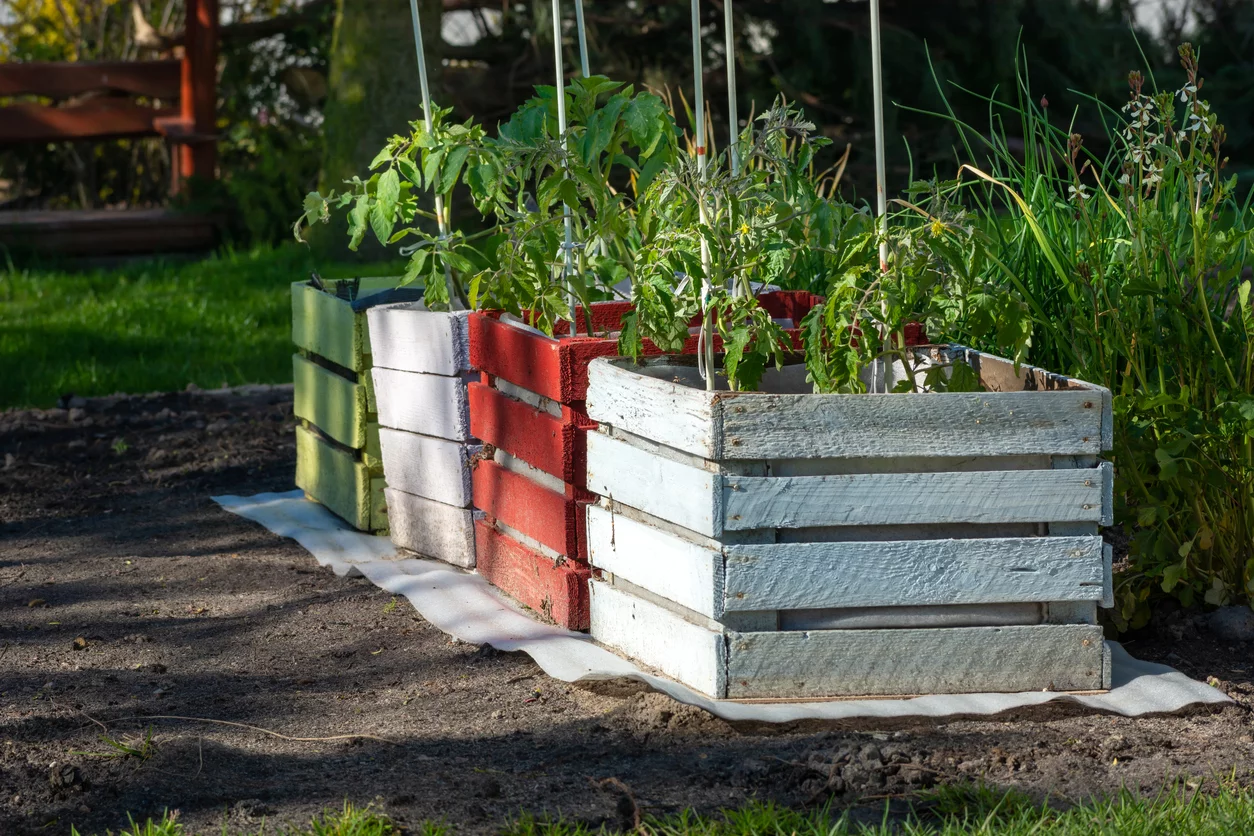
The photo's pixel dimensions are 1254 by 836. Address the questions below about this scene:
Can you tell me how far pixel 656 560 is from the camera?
273 centimetres

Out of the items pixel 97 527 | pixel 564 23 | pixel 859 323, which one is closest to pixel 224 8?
pixel 564 23

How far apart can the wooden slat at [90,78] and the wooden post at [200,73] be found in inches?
9.0

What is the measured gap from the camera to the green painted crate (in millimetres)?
3918

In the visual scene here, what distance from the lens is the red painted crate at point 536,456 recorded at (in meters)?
2.99

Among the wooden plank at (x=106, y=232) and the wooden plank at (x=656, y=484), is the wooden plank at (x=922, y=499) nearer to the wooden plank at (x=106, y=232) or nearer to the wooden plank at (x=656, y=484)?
the wooden plank at (x=656, y=484)

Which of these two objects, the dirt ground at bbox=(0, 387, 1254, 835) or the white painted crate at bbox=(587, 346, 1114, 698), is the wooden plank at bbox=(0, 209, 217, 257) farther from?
the white painted crate at bbox=(587, 346, 1114, 698)

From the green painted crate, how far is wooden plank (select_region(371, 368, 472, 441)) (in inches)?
4.7

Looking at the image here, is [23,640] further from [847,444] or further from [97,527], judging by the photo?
[847,444]

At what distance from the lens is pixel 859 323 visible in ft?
9.00

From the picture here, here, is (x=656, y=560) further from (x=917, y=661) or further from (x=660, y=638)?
(x=917, y=661)

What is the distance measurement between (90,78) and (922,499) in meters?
9.01

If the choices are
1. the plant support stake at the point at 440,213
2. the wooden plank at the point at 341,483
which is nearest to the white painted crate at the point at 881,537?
the plant support stake at the point at 440,213

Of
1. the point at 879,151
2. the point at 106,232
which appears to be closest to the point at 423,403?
the point at 879,151

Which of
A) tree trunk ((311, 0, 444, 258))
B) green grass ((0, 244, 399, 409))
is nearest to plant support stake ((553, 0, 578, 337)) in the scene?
green grass ((0, 244, 399, 409))
